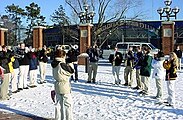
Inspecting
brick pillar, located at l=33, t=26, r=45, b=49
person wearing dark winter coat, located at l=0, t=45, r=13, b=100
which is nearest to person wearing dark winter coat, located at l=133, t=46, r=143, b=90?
person wearing dark winter coat, located at l=0, t=45, r=13, b=100

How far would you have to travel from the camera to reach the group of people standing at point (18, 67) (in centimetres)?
1186

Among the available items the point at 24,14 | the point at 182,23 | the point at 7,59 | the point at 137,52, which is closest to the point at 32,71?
the point at 7,59

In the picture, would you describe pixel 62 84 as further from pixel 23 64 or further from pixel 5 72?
pixel 23 64

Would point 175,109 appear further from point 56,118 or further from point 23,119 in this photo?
point 23,119

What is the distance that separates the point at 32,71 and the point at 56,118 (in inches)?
257

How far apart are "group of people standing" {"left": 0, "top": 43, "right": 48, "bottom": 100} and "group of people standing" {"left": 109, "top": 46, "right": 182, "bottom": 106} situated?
3.41 m

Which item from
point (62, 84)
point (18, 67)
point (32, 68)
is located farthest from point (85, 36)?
point (62, 84)

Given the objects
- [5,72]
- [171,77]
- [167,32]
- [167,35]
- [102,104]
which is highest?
[167,32]

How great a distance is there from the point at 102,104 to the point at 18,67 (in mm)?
4028

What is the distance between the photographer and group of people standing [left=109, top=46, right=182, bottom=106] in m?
10.6

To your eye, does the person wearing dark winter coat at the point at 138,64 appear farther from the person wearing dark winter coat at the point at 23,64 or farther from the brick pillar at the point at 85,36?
the brick pillar at the point at 85,36

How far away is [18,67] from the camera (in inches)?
518

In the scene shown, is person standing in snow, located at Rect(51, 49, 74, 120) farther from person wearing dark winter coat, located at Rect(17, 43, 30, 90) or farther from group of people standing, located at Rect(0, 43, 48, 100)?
person wearing dark winter coat, located at Rect(17, 43, 30, 90)

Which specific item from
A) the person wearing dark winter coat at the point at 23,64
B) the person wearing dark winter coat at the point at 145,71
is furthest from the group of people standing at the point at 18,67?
the person wearing dark winter coat at the point at 145,71
